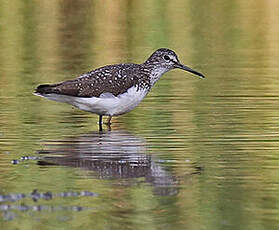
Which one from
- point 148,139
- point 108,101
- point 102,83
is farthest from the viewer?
point 102,83

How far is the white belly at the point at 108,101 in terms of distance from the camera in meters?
12.9

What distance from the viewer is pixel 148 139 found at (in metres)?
11.7

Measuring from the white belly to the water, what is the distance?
0.22 metres

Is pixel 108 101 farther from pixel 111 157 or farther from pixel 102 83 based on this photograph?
pixel 111 157

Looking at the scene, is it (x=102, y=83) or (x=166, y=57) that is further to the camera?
(x=166, y=57)

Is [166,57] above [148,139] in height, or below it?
above

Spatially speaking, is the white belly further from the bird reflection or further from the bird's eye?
the bird's eye

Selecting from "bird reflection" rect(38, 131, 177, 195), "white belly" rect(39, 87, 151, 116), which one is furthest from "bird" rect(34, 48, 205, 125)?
"bird reflection" rect(38, 131, 177, 195)

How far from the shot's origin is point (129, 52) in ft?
68.2

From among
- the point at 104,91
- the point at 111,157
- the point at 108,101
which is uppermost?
the point at 104,91

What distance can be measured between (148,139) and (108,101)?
1358 millimetres

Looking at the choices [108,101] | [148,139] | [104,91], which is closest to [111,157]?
[148,139]

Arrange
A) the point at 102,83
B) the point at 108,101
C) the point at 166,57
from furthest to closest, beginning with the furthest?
the point at 166,57 → the point at 102,83 → the point at 108,101

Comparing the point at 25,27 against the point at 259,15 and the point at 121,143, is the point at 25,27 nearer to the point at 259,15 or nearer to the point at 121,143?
the point at 259,15
